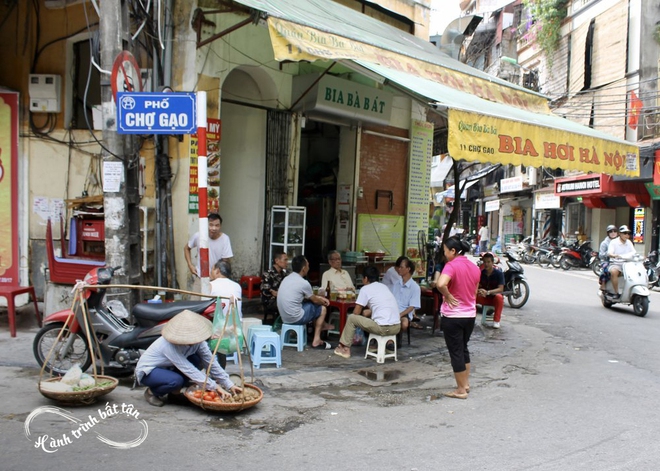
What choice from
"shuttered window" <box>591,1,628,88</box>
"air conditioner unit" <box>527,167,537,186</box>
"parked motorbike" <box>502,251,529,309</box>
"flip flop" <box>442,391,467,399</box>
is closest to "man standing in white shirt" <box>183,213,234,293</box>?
"flip flop" <box>442,391,467,399</box>

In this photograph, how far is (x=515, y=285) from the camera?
1186 cm

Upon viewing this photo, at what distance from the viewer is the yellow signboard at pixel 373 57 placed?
5.83 m

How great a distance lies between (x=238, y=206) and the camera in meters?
9.36

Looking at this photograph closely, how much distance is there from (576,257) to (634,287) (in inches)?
432

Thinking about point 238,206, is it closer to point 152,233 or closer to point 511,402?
point 152,233

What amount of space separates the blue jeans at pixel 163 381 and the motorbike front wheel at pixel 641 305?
9.42m

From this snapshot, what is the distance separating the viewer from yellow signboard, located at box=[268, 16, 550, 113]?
5828 millimetres

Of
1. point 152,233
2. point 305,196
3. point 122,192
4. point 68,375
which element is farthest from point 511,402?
point 305,196

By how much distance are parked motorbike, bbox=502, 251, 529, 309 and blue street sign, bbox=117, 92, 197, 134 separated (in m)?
8.27

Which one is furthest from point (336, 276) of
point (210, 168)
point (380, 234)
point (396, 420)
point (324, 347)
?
point (380, 234)

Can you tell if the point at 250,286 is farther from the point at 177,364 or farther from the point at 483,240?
the point at 483,240

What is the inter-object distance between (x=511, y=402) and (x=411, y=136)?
312 inches

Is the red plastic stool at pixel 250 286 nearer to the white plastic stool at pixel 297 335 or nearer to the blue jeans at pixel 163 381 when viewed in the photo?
the white plastic stool at pixel 297 335

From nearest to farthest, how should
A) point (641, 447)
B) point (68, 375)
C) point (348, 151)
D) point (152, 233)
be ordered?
point (641, 447), point (68, 375), point (152, 233), point (348, 151)
